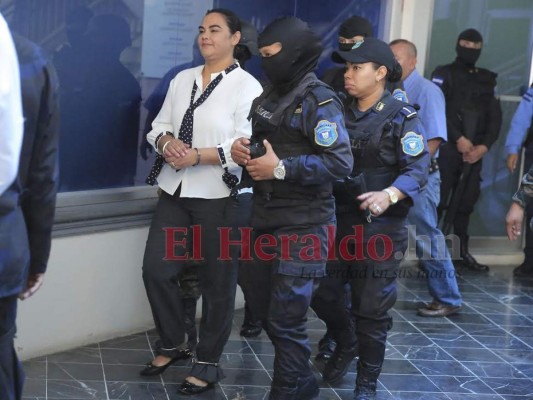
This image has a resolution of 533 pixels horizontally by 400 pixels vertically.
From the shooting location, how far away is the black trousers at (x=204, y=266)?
16.9ft

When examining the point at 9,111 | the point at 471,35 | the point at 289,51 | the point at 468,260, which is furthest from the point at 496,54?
the point at 9,111

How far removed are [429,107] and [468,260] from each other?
2299 millimetres

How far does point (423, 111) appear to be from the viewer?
678 cm

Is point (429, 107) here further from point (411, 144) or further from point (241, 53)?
point (411, 144)

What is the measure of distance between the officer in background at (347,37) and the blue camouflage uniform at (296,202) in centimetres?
132

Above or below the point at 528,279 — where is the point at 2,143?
above

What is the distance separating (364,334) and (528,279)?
3.91 meters

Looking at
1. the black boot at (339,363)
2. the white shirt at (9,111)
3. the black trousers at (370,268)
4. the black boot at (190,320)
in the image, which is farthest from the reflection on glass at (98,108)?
the white shirt at (9,111)

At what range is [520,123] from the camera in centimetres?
836

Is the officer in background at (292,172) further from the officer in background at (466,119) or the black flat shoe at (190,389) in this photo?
the officer in background at (466,119)

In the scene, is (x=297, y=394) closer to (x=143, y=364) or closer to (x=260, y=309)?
(x=260, y=309)

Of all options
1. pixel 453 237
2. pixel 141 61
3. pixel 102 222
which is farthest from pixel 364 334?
pixel 453 237

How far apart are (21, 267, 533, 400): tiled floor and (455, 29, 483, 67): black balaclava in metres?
2.19

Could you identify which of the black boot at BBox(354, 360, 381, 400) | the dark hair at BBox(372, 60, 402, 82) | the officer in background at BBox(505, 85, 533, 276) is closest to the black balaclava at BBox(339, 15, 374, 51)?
the dark hair at BBox(372, 60, 402, 82)
